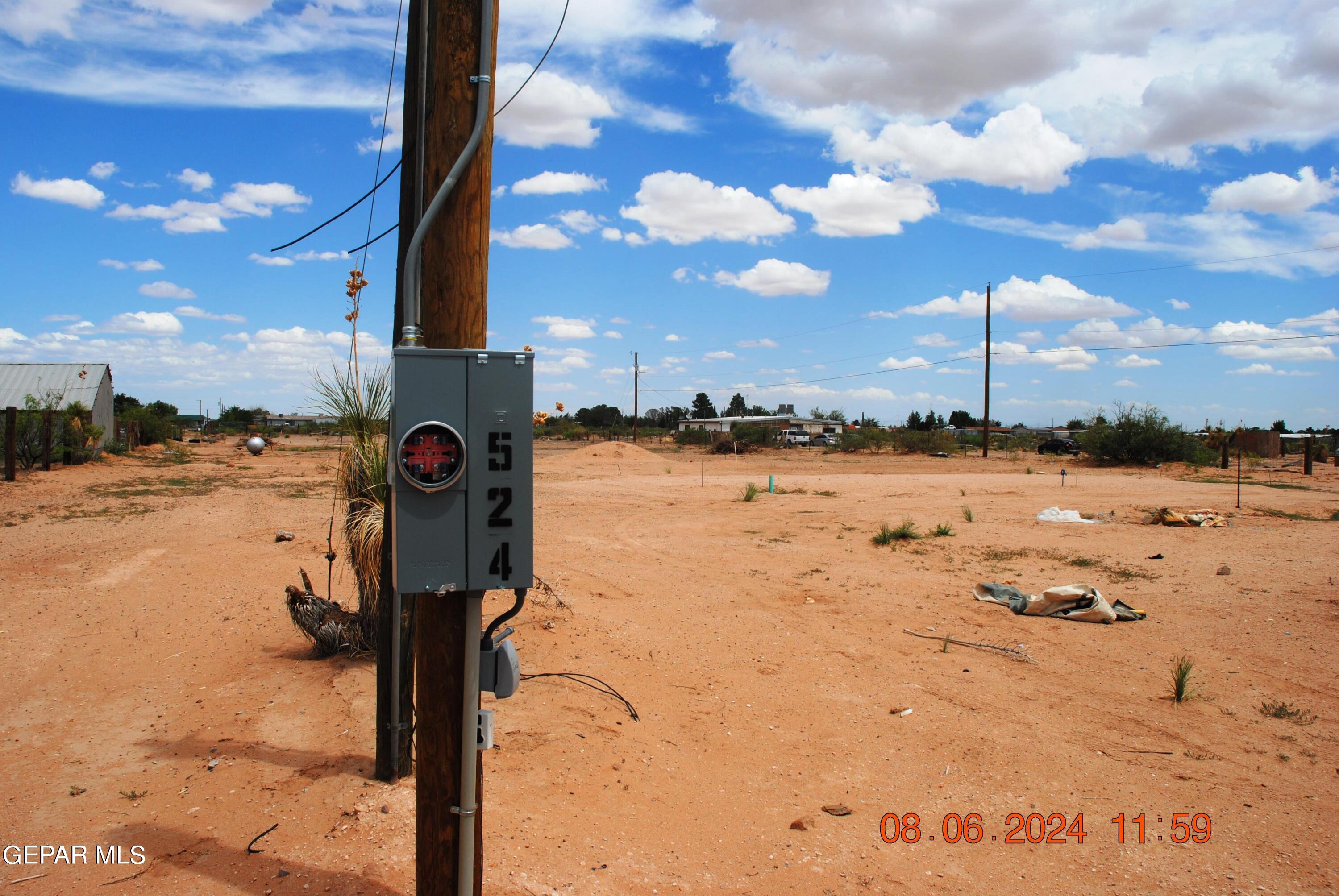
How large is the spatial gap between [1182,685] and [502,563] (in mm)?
5528

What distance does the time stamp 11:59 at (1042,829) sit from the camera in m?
3.98

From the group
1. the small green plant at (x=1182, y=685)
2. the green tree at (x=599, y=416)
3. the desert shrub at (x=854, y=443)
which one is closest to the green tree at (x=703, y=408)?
the green tree at (x=599, y=416)

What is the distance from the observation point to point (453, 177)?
268 cm

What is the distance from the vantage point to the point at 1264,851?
3834mm

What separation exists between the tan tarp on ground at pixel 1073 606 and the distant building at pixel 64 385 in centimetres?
3735

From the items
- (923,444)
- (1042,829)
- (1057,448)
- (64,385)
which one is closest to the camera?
(1042,829)

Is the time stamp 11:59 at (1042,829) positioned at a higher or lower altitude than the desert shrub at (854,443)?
lower

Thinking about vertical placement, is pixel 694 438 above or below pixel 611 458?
above

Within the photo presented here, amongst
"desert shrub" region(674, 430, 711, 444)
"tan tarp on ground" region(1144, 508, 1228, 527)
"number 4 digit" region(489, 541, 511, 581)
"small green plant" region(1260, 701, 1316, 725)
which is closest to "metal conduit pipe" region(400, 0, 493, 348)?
"number 4 digit" region(489, 541, 511, 581)

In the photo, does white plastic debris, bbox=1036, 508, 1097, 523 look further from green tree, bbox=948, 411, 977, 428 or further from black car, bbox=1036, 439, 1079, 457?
green tree, bbox=948, 411, 977, 428

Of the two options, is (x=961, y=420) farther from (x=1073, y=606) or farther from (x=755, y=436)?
(x=1073, y=606)

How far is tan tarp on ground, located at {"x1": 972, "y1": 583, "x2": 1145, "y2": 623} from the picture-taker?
25.7ft

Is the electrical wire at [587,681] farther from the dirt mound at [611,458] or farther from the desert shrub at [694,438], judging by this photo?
the desert shrub at [694,438]

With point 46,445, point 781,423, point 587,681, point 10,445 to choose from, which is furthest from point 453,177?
point 781,423
